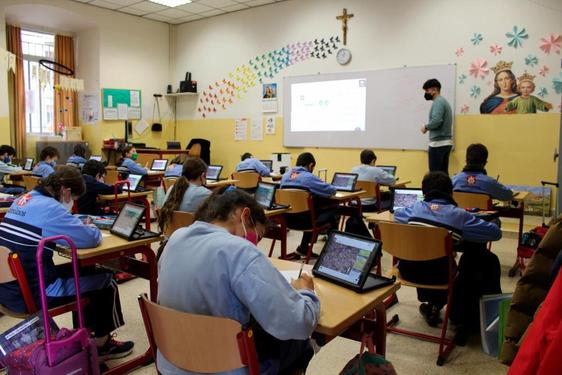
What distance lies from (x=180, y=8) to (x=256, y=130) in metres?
2.75

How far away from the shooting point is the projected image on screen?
307 inches

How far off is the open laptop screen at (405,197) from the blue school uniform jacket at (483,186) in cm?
71

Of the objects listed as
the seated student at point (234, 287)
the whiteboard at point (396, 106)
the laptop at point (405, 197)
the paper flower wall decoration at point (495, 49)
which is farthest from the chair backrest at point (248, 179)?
the seated student at point (234, 287)

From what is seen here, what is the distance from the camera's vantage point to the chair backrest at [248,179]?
6.34 m

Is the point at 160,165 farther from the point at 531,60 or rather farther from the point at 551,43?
the point at 551,43

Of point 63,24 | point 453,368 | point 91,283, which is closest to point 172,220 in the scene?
point 91,283

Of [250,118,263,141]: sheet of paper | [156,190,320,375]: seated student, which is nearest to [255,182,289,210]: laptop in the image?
[156,190,320,375]: seated student

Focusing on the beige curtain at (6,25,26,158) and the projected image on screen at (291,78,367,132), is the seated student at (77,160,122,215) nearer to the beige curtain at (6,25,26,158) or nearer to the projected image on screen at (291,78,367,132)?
the projected image on screen at (291,78,367,132)

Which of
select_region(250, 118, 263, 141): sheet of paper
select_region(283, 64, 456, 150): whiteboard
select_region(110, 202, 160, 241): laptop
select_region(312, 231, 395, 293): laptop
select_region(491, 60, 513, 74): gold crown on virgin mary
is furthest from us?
select_region(250, 118, 263, 141): sheet of paper

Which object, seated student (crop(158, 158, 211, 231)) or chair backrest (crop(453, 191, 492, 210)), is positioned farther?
chair backrest (crop(453, 191, 492, 210))

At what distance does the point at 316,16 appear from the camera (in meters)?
8.18

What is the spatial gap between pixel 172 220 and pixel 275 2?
641 cm

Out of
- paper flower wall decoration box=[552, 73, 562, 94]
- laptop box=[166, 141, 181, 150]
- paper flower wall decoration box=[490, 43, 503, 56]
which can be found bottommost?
laptop box=[166, 141, 181, 150]

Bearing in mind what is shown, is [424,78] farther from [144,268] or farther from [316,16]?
[144,268]
